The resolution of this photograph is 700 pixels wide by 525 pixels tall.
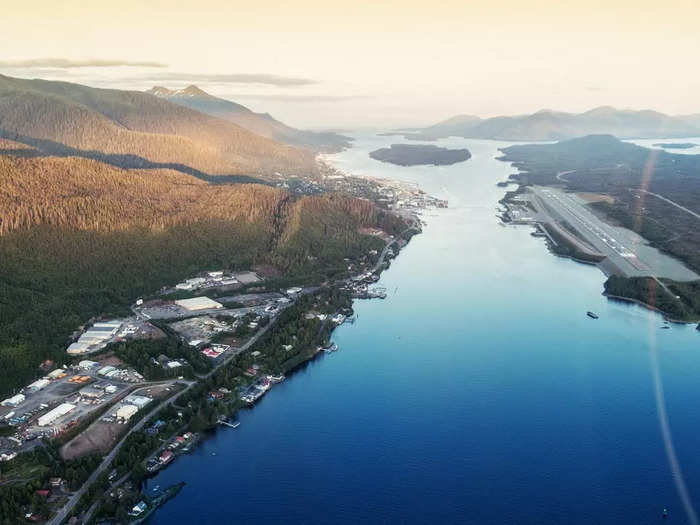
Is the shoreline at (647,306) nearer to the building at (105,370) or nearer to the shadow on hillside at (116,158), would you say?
the building at (105,370)

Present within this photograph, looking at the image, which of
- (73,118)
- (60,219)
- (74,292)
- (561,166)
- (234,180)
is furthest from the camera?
(561,166)

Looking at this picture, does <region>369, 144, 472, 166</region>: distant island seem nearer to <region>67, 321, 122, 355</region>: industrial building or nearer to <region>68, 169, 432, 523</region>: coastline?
<region>68, 169, 432, 523</region>: coastline

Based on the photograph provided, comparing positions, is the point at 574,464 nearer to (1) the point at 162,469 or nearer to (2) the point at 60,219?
(1) the point at 162,469

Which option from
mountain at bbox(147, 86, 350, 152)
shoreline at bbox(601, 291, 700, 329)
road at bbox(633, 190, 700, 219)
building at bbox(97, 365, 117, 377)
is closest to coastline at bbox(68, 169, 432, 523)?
building at bbox(97, 365, 117, 377)

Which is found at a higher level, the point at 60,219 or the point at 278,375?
the point at 60,219

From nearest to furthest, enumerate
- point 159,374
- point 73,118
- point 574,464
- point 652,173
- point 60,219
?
1. point 574,464
2. point 159,374
3. point 60,219
4. point 73,118
5. point 652,173

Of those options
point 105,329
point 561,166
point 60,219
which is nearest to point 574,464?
point 105,329
